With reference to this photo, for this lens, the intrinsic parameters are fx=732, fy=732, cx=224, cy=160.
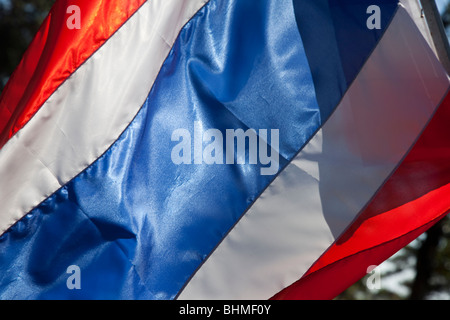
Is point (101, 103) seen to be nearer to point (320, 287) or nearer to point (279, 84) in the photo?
point (279, 84)

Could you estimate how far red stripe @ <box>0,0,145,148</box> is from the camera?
3.96 m

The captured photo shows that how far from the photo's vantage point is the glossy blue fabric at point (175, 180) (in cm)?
367

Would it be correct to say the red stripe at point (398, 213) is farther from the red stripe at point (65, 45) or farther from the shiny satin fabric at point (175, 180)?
the red stripe at point (65, 45)

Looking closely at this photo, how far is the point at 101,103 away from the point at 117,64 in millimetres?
245

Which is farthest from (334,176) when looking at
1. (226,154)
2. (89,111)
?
(89,111)

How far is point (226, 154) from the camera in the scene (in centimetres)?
382

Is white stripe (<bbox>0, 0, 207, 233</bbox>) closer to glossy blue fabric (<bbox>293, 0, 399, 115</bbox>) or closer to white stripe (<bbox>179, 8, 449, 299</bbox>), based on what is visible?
glossy blue fabric (<bbox>293, 0, 399, 115</bbox>)

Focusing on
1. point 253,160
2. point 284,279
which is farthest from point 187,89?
point 284,279

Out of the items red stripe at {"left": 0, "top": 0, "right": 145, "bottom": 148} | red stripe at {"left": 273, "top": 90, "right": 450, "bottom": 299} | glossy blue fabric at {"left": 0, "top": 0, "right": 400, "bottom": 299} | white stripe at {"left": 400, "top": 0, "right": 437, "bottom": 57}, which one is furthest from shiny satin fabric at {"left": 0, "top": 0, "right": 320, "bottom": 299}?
white stripe at {"left": 400, "top": 0, "right": 437, "bottom": 57}

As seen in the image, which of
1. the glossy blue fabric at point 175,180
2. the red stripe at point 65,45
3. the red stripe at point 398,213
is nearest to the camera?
the glossy blue fabric at point 175,180

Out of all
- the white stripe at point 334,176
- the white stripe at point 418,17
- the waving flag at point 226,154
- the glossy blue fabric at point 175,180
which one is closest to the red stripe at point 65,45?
the waving flag at point 226,154

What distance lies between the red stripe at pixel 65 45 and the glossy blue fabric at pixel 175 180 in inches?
15.4

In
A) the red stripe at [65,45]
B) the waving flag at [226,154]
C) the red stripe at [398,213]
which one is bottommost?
the red stripe at [398,213]

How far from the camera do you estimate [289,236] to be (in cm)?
372
